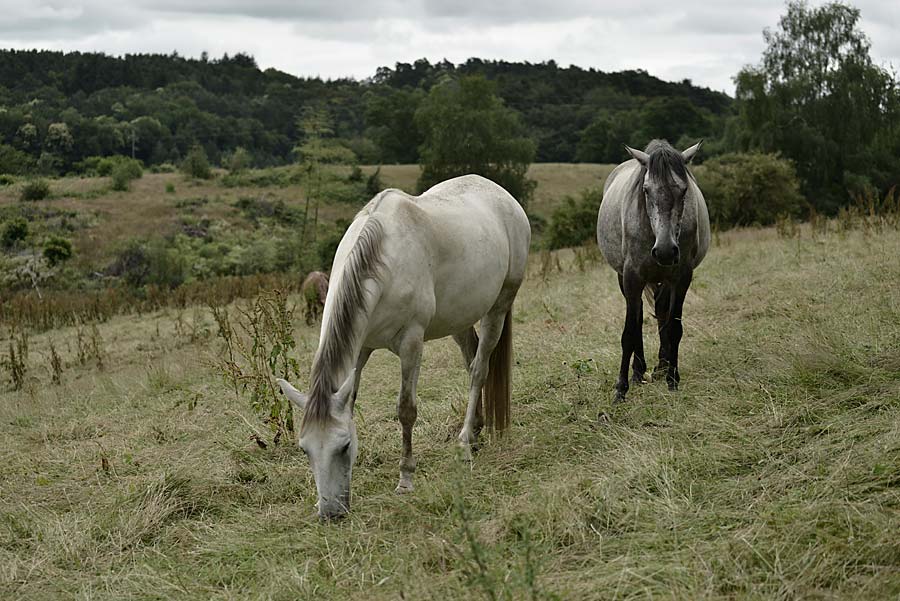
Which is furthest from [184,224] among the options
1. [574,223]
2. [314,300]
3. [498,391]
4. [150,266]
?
[498,391]

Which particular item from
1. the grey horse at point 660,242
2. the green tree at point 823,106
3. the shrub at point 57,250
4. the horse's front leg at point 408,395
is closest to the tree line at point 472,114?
the green tree at point 823,106

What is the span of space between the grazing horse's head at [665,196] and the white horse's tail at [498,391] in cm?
134

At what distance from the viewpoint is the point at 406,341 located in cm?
465

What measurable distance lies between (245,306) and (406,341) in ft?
37.4

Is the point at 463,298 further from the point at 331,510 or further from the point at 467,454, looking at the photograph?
the point at 331,510

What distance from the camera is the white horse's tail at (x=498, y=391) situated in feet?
18.4

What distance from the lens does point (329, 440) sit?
3.93m

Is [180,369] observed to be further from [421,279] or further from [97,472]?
[421,279]

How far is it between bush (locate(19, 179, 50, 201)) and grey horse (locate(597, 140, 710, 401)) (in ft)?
143

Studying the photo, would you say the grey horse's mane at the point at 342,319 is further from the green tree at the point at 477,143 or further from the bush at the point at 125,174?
the bush at the point at 125,174

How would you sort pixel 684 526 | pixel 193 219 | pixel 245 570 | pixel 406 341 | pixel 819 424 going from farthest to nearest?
pixel 193 219 < pixel 406 341 < pixel 819 424 < pixel 245 570 < pixel 684 526

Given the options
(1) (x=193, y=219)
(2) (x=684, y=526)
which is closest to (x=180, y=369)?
(2) (x=684, y=526)

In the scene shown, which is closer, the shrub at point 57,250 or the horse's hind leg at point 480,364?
the horse's hind leg at point 480,364

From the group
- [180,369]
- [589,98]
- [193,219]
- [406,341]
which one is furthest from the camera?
[589,98]
